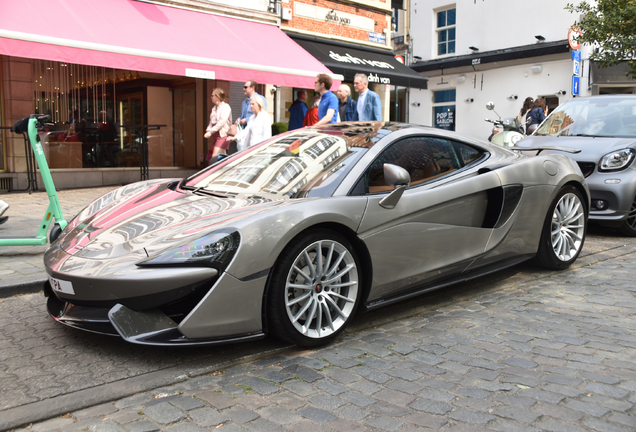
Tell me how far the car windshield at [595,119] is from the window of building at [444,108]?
17.6 meters

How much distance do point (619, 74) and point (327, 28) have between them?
38.5ft

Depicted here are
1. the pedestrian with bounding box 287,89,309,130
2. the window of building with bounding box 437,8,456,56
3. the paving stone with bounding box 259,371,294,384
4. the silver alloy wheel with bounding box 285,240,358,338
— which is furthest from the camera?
the window of building with bounding box 437,8,456,56

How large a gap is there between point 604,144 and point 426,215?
4284mm

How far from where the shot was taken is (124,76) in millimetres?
11945

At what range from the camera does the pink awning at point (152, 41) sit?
9039 mm

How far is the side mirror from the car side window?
0.08 meters

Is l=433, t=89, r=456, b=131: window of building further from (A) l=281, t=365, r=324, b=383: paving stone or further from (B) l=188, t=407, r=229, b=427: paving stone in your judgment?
(B) l=188, t=407, r=229, b=427: paving stone

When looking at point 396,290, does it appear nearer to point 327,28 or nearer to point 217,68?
point 217,68

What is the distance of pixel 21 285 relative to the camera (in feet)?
14.4

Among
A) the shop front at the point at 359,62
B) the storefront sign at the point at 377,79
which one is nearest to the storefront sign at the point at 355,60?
the shop front at the point at 359,62

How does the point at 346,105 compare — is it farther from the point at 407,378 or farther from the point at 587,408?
the point at 587,408

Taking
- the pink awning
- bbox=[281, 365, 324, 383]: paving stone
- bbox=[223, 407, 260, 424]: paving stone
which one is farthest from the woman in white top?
bbox=[223, 407, 260, 424]: paving stone

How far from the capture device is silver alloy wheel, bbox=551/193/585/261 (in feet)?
16.5

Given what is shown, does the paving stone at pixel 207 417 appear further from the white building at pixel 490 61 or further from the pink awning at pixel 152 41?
the white building at pixel 490 61
